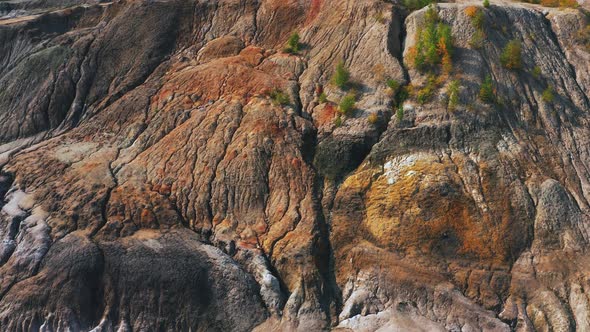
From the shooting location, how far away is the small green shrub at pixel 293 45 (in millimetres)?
27286

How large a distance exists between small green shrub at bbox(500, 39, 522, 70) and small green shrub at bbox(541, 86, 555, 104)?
1.63m

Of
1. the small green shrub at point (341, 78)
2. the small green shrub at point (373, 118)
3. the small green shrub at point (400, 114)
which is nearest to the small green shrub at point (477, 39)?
the small green shrub at point (400, 114)

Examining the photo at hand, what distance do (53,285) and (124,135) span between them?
7.87 metres

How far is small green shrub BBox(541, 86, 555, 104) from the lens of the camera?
78.2 ft

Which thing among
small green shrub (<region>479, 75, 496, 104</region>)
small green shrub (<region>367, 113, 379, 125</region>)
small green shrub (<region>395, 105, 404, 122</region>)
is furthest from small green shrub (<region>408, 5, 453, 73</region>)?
small green shrub (<region>367, 113, 379, 125</region>)

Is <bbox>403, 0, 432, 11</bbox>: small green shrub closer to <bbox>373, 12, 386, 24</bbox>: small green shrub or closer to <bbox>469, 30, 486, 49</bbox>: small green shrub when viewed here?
<bbox>373, 12, 386, 24</bbox>: small green shrub

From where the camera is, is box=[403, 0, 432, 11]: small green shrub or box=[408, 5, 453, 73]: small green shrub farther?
box=[403, 0, 432, 11]: small green shrub

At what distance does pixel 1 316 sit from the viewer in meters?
19.2

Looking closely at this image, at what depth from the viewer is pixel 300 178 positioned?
22719mm

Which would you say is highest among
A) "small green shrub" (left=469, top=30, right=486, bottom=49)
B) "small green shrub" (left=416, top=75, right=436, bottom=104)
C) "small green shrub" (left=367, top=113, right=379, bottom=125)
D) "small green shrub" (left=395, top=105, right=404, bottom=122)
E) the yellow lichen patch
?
"small green shrub" (left=469, top=30, right=486, bottom=49)

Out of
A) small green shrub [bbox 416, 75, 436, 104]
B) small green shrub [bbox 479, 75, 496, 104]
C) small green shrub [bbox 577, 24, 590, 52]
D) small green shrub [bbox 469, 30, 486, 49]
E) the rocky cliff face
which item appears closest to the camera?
the rocky cliff face

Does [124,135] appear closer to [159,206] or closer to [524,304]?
[159,206]

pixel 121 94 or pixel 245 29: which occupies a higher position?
pixel 245 29

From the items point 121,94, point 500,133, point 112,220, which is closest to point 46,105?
point 121,94
